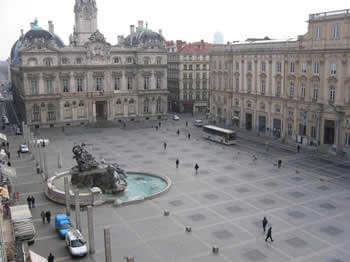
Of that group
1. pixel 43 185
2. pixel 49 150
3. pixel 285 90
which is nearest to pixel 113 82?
pixel 49 150

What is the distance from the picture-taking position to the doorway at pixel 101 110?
10069 cm

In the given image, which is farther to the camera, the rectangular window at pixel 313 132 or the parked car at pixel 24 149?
the rectangular window at pixel 313 132

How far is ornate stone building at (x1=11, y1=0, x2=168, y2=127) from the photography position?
91875 millimetres

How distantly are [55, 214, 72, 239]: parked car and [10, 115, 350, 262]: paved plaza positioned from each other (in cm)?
62

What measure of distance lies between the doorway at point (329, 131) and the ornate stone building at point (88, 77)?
4873 centimetres

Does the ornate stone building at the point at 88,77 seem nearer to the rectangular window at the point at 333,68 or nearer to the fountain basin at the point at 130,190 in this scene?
the fountain basin at the point at 130,190

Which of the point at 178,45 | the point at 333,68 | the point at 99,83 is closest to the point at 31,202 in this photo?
the point at 333,68

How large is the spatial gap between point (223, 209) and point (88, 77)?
64135 mm

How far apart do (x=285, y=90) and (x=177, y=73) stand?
1893 inches

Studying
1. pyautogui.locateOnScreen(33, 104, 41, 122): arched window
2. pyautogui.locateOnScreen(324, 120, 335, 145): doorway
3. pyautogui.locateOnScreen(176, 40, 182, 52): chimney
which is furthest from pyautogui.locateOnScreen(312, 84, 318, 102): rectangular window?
pyautogui.locateOnScreen(176, 40, 182, 52): chimney

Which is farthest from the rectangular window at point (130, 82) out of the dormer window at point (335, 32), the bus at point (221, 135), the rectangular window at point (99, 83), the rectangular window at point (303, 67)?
the dormer window at point (335, 32)

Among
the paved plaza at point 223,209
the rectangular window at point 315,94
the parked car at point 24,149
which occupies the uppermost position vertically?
the rectangular window at point 315,94

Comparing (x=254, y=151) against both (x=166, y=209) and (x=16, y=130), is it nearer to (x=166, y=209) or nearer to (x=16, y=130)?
(x=166, y=209)

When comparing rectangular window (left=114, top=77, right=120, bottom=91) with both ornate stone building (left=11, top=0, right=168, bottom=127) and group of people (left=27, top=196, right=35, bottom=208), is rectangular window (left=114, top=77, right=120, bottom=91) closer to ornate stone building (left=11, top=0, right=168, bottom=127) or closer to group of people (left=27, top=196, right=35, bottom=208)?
ornate stone building (left=11, top=0, right=168, bottom=127)
